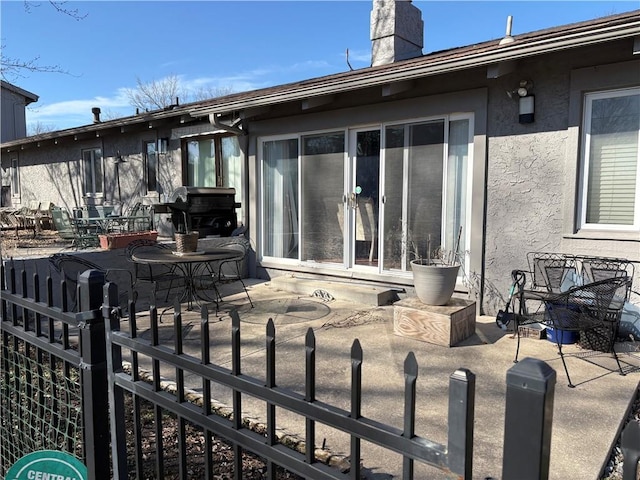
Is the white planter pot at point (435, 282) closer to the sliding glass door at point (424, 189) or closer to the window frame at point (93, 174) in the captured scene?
the sliding glass door at point (424, 189)

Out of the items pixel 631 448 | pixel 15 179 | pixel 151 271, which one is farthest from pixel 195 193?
pixel 15 179

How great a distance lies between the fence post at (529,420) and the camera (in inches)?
31.6

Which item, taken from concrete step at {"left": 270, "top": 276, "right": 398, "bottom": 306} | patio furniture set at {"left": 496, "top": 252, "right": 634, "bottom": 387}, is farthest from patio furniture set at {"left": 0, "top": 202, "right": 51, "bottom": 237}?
patio furniture set at {"left": 496, "top": 252, "right": 634, "bottom": 387}

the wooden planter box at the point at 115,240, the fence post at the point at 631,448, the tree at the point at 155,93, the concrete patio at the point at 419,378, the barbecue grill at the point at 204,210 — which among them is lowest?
the concrete patio at the point at 419,378

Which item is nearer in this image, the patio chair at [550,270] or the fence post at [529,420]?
the fence post at [529,420]

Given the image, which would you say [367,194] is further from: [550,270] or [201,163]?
[201,163]

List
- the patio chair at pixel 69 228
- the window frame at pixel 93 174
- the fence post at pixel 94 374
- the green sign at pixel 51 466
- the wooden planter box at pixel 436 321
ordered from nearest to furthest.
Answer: the green sign at pixel 51 466 → the fence post at pixel 94 374 → the wooden planter box at pixel 436 321 → the patio chair at pixel 69 228 → the window frame at pixel 93 174

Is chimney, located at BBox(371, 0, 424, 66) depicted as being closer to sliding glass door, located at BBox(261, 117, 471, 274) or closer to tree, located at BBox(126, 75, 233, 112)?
sliding glass door, located at BBox(261, 117, 471, 274)

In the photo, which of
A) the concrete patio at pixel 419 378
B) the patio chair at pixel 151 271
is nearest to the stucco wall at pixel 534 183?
the concrete patio at pixel 419 378

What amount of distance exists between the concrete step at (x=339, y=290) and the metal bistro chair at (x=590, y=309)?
2.16m

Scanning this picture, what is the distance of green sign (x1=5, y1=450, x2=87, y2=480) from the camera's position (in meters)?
1.62

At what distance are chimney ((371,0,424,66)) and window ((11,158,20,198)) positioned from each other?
12.9 meters

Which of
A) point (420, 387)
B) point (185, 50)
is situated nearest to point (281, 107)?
point (420, 387)

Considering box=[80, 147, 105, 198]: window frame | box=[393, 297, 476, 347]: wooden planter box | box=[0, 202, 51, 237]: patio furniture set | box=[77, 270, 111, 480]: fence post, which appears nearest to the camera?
box=[77, 270, 111, 480]: fence post
